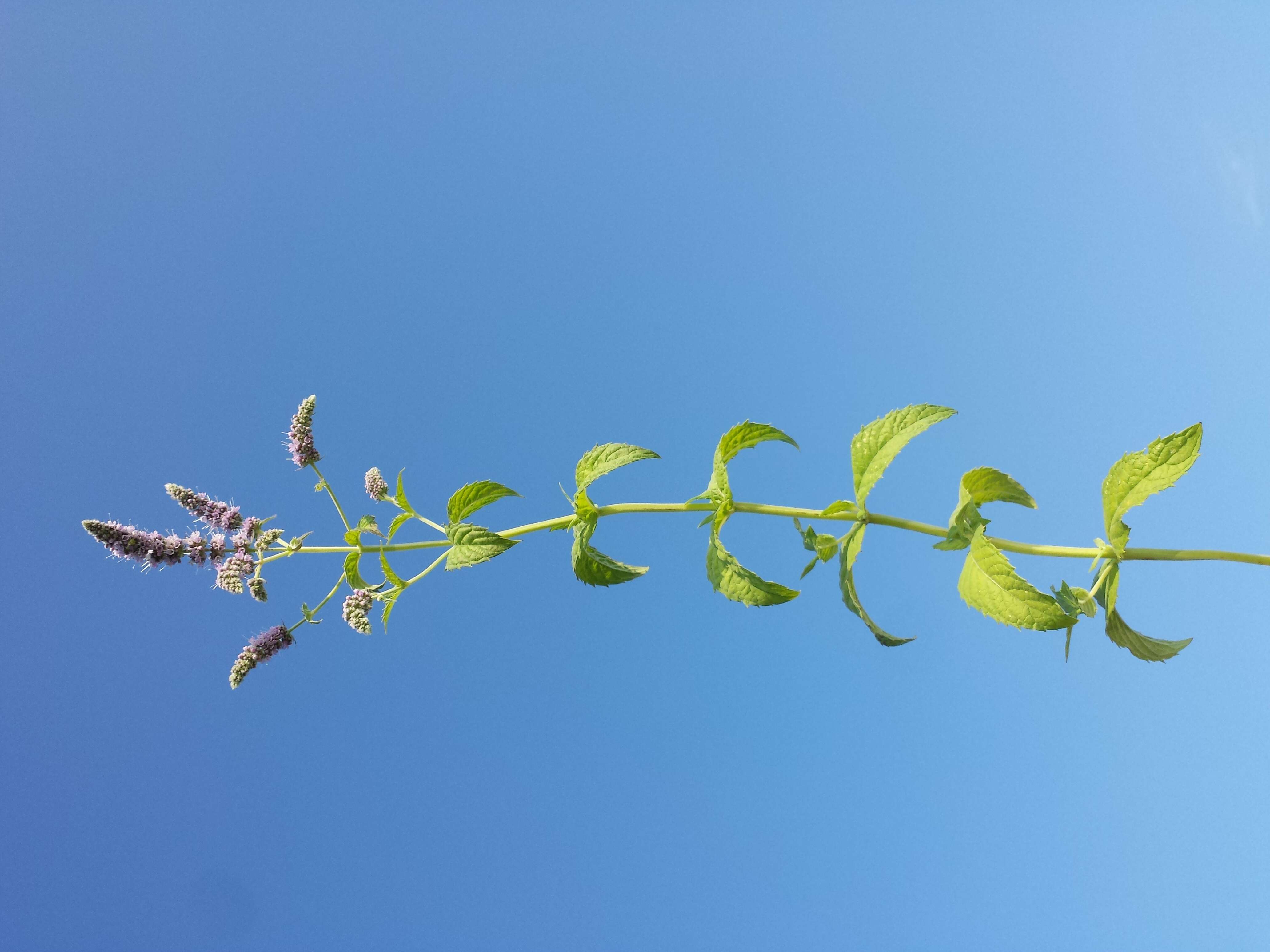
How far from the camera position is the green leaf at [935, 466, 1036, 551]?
3090 mm

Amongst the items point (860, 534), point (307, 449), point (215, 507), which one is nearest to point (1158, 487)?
point (860, 534)

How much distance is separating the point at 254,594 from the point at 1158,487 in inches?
145

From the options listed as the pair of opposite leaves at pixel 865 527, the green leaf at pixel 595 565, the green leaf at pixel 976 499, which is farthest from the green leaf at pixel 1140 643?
the green leaf at pixel 595 565

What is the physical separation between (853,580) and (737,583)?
0.47 metres

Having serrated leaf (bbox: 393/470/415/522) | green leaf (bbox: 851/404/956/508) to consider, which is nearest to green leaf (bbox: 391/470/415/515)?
serrated leaf (bbox: 393/470/415/522)

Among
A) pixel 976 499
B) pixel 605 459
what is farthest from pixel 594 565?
pixel 976 499

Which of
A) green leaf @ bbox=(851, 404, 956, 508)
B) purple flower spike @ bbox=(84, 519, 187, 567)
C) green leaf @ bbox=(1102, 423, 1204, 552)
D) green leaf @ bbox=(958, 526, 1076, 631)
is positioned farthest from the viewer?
purple flower spike @ bbox=(84, 519, 187, 567)

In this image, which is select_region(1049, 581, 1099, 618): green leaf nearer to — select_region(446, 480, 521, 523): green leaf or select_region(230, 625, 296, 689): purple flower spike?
select_region(446, 480, 521, 523): green leaf

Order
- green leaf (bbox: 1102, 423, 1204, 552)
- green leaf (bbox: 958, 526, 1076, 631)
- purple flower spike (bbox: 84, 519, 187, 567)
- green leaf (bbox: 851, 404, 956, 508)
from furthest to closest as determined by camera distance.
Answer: purple flower spike (bbox: 84, 519, 187, 567) < green leaf (bbox: 851, 404, 956, 508) < green leaf (bbox: 1102, 423, 1204, 552) < green leaf (bbox: 958, 526, 1076, 631)

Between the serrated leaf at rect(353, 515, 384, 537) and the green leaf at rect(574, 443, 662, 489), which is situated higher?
the green leaf at rect(574, 443, 662, 489)

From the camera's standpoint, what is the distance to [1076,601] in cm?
309

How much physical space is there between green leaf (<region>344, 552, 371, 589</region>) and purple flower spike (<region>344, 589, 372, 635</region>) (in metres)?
0.11

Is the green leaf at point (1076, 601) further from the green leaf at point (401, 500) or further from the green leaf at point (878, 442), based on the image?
the green leaf at point (401, 500)

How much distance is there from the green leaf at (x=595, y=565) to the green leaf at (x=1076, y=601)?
160cm
